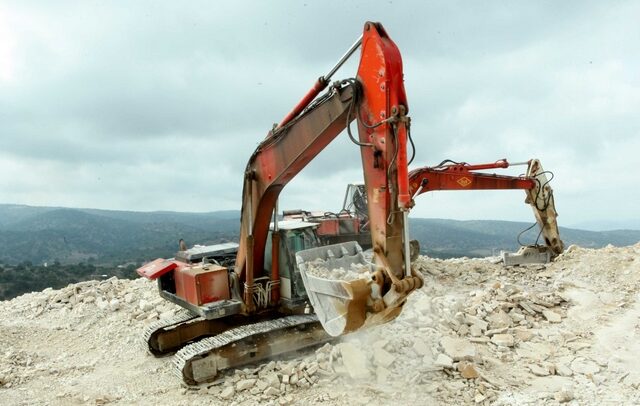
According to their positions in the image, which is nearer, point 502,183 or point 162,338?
point 162,338

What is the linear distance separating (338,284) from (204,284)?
9.44ft

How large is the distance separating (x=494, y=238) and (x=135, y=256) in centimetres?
4419

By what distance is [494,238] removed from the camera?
6438cm

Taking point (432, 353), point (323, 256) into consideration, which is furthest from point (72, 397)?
point (432, 353)

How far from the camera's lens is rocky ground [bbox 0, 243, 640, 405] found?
5.71 m

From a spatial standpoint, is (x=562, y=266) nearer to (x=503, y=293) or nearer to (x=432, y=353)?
(x=503, y=293)

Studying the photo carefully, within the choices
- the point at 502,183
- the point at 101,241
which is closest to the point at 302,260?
the point at 502,183

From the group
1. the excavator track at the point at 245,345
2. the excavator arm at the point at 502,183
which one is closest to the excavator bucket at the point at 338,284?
the excavator track at the point at 245,345

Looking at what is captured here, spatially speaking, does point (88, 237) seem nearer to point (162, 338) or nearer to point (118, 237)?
point (118, 237)

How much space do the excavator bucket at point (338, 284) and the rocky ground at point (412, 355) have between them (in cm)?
121

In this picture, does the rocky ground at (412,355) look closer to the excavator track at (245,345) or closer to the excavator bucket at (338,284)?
the excavator track at (245,345)

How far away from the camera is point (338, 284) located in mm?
4570

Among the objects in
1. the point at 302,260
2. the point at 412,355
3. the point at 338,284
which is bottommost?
the point at 412,355

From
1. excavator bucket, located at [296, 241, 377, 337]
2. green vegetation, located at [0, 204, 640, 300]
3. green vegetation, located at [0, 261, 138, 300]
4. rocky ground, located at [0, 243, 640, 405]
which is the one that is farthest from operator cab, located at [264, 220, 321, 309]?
green vegetation, located at [0, 204, 640, 300]
